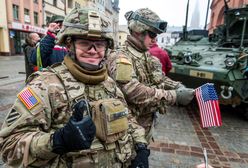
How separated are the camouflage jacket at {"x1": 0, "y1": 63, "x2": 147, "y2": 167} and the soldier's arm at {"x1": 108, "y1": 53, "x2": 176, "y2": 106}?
50 centimetres

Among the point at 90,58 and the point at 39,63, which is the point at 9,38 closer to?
the point at 39,63

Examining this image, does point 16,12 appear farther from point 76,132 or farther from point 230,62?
point 76,132

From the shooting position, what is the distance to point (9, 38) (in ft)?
72.7

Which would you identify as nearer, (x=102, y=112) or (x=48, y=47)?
(x=102, y=112)

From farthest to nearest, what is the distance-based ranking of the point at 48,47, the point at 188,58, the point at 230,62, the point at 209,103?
the point at 188,58, the point at 230,62, the point at 48,47, the point at 209,103

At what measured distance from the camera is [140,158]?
1.66 meters

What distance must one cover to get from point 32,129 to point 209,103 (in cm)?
174

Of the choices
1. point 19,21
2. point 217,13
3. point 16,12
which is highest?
point 217,13

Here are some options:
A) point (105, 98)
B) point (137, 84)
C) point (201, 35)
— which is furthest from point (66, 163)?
point (201, 35)

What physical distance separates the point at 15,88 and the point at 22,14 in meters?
18.3

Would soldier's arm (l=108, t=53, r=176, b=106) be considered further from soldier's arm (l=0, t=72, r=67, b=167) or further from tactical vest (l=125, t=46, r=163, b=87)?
soldier's arm (l=0, t=72, r=67, b=167)

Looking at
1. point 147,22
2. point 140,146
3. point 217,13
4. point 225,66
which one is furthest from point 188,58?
point 217,13

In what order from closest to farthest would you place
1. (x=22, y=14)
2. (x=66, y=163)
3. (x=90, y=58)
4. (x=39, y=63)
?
(x=66, y=163) → (x=90, y=58) → (x=39, y=63) → (x=22, y=14)

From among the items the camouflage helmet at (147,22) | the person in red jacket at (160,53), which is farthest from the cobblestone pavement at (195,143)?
the camouflage helmet at (147,22)
